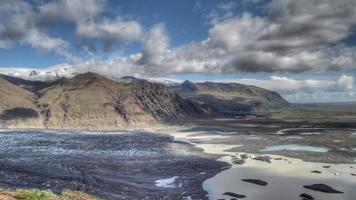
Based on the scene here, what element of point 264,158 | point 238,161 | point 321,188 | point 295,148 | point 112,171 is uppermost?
point 295,148

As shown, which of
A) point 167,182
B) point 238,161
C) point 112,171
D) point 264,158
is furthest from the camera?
point 264,158

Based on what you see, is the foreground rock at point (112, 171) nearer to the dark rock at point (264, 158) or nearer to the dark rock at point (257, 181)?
the dark rock at point (257, 181)

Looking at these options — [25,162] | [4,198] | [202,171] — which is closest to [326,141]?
[202,171]

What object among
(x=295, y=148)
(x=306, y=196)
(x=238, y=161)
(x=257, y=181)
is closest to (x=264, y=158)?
(x=238, y=161)

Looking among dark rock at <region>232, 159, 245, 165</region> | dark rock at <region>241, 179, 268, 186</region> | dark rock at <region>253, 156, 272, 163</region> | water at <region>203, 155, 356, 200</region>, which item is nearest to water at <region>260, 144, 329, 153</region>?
dark rock at <region>253, 156, 272, 163</region>

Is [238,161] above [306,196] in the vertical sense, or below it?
above

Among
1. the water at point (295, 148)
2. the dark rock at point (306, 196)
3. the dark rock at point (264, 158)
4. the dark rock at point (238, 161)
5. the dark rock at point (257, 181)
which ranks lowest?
the dark rock at point (306, 196)

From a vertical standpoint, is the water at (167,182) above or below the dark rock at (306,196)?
above

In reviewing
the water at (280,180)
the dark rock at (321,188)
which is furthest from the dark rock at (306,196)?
the dark rock at (321,188)

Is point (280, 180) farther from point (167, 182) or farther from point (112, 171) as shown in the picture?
point (112, 171)

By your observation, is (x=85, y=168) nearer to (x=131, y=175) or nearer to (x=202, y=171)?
(x=131, y=175)

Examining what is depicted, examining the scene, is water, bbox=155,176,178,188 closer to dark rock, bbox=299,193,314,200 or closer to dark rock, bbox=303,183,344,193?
dark rock, bbox=299,193,314,200
